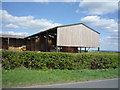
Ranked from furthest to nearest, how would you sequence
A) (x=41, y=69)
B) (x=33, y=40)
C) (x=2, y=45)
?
(x=33, y=40) < (x=2, y=45) < (x=41, y=69)

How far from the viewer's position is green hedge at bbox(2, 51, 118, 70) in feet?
32.9

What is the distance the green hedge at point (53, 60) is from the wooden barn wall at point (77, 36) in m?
9.85

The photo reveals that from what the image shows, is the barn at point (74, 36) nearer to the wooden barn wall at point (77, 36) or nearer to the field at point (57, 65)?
the wooden barn wall at point (77, 36)

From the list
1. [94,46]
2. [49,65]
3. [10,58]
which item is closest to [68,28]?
[94,46]

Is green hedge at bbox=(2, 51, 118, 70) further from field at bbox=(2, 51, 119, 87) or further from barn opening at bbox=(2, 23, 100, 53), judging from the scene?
barn opening at bbox=(2, 23, 100, 53)

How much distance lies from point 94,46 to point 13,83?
2185 centimetres

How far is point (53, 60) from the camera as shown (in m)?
11.2

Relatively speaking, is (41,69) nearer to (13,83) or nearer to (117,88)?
(13,83)

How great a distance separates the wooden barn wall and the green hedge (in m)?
9.85

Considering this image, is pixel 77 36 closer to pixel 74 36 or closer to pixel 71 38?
pixel 74 36

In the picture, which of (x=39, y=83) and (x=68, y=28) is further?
(x=68, y=28)

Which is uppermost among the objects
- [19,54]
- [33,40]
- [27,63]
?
[33,40]

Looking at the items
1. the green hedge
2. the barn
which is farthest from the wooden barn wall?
the green hedge

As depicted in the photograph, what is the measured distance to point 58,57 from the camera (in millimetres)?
11297
